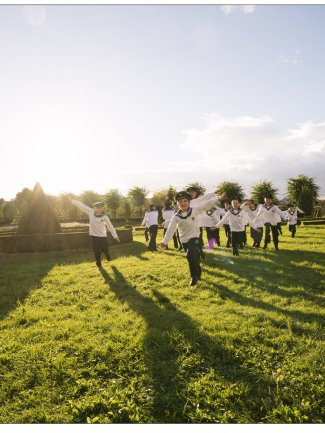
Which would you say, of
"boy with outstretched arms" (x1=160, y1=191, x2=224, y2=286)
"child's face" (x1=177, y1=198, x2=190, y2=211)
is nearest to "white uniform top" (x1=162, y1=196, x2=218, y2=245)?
"boy with outstretched arms" (x1=160, y1=191, x2=224, y2=286)

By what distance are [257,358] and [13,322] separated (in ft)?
15.8

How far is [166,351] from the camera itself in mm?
4996

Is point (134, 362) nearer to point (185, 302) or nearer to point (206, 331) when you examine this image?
point (206, 331)

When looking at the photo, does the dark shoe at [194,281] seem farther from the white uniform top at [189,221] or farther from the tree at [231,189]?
the tree at [231,189]

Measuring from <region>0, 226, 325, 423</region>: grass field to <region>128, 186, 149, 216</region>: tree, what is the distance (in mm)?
89678

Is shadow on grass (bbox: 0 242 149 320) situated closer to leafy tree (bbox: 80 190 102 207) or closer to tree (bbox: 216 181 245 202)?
tree (bbox: 216 181 245 202)

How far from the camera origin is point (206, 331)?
555cm

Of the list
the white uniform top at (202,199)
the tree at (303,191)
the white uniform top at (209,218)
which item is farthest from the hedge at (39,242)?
the tree at (303,191)

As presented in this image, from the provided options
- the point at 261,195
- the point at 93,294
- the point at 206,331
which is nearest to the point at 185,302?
the point at 206,331

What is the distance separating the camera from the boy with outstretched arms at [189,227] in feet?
27.9

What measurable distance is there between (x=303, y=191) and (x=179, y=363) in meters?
63.3

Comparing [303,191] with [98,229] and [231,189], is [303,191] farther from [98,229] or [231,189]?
[98,229]

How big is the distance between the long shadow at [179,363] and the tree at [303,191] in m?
61.4

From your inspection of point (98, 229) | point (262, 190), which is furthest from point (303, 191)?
point (98, 229)
